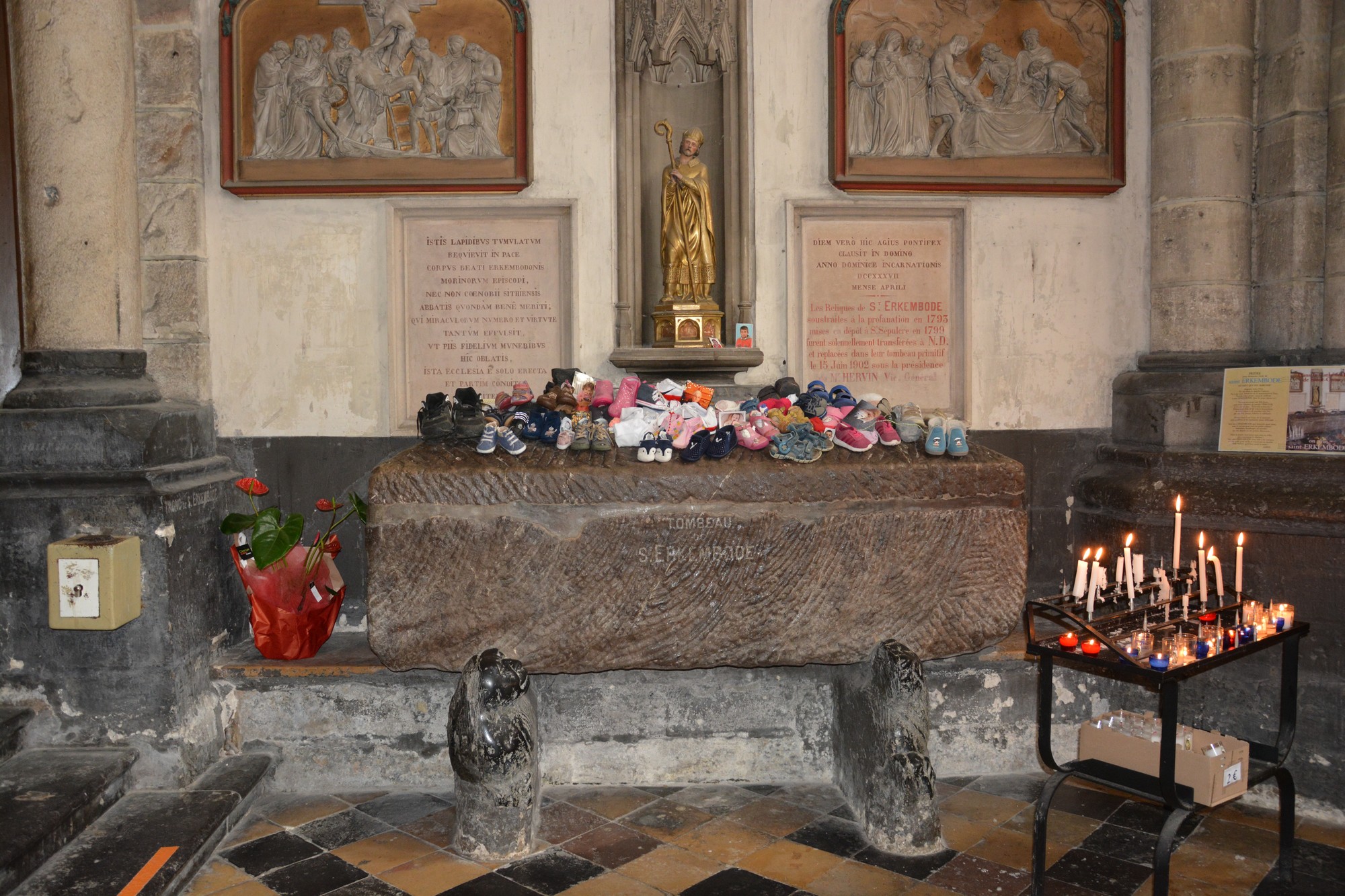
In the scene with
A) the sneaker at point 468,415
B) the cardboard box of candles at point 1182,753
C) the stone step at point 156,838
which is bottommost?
the stone step at point 156,838

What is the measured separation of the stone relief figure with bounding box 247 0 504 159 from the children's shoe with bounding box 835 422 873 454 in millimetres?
2023

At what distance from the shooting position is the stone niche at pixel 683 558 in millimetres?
2986

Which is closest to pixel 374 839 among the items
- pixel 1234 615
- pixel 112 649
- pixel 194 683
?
pixel 194 683

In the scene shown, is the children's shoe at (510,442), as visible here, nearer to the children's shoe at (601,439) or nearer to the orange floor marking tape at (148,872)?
the children's shoe at (601,439)

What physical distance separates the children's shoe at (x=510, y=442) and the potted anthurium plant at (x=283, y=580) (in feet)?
2.19

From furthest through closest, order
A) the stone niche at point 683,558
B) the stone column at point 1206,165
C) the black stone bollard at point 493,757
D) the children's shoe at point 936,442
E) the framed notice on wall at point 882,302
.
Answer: the framed notice on wall at point 882,302, the stone column at point 1206,165, the children's shoe at point 936,442, the stone niche at point 683,558, the black stone bollard at point 493,757

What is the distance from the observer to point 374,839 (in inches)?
120

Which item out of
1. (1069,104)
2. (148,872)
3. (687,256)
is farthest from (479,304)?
(1069,104)

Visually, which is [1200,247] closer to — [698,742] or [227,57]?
[698,742]

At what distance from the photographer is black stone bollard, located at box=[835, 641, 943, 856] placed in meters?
2.93

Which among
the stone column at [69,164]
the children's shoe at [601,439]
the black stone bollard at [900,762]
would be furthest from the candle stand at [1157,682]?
the stone column at [69,164]

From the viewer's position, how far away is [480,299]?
13.8 ft

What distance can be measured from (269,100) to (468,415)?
1798 mm

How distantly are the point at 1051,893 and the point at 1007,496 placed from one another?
3.65 feet
